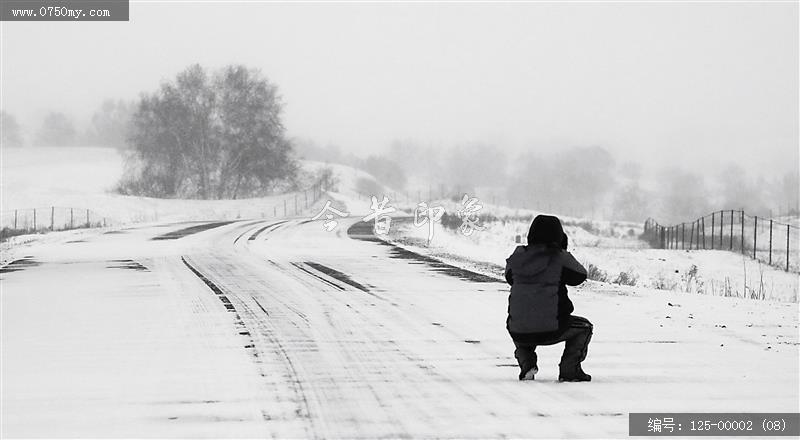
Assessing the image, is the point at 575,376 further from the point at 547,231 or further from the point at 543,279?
the point at 547,231

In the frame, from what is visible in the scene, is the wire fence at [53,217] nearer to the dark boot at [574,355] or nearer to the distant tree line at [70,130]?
the dark boot at [574,355]

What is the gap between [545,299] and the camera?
6.92m

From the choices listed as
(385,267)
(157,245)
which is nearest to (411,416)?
(385,267)

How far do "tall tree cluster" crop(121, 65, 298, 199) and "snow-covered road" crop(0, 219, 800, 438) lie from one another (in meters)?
48.9

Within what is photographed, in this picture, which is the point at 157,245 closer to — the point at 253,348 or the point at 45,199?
the point at 253,348

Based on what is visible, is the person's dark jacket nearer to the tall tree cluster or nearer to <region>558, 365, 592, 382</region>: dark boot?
<region>558, 365, 592, 382</region>: dark boot

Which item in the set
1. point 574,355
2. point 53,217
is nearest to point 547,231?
point 574,355

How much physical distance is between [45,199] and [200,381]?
4497 cm

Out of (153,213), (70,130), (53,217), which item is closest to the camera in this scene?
(53,217)

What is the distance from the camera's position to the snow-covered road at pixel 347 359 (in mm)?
5871

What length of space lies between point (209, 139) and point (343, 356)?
5852 cm

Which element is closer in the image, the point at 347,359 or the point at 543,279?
the point at 543,279

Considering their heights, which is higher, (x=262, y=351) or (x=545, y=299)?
(x=545, y=299)

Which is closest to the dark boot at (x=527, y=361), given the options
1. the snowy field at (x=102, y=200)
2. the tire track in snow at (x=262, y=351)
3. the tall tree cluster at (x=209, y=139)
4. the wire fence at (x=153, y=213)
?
the tire track in snow at (x=262, y=351)
